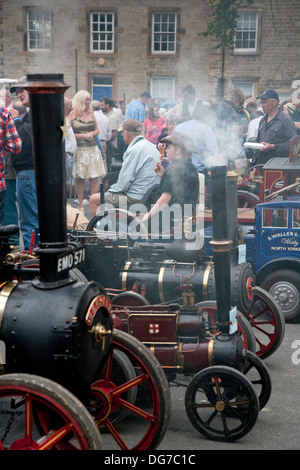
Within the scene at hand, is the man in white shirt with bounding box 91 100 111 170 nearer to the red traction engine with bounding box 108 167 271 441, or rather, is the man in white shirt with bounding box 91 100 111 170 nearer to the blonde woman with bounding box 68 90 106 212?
the blonde woman with bounding box 68 90 106 212

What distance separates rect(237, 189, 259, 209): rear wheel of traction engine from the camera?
8.92 metres

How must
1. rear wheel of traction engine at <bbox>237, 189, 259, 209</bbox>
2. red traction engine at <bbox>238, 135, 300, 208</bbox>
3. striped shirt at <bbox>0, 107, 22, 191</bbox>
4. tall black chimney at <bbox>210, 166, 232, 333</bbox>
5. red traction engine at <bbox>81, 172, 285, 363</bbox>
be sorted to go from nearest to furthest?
tall black chimney at <bbox>210, 166, 232, 333</bbox> → red traction engine at <bbox>81, 172, 285, 363</bbox> → striped shirt at <bbox>0, 107, 22, 191</bbox> → red traction engine at <bbox>238, 135, 300, 208</bbox> → rear wheel of traction engine at <bbox>237, 189, 259, 209</bbox>

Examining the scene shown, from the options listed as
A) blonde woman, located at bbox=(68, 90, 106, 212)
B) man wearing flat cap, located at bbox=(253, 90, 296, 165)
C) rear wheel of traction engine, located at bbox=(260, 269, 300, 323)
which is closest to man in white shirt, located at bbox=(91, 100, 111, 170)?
blonde woman, located at bbox=(68, 90, 106, 212)

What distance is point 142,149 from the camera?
24.9 feet

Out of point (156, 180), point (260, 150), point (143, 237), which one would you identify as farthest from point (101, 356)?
point (260, 150)

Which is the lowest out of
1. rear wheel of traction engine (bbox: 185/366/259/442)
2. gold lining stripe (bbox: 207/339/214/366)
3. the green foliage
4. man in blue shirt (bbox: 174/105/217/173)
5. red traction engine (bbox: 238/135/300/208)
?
rear wheel of traction engine (bbox: 185/366/259/442)

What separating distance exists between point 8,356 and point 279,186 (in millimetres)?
5399

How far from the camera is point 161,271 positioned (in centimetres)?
543

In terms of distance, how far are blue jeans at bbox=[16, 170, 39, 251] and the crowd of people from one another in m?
0.01

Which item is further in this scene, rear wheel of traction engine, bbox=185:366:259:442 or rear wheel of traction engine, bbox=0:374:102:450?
rear wheel of traction engine, bbox=185:366:259:442

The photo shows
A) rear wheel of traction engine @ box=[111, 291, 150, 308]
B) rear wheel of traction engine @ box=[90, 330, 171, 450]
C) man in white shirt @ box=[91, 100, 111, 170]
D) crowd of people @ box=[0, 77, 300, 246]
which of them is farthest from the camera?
man in white shirt @ box=[91, 100, 111, 170]

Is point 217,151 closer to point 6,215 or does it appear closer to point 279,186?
point 279,186

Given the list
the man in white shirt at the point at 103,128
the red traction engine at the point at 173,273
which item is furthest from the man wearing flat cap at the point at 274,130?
the man in white shirt at the point at 103,128

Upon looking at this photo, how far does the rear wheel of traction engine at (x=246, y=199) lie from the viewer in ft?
29.3
